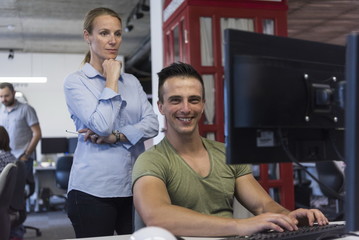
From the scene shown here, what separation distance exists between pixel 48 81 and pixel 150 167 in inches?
403

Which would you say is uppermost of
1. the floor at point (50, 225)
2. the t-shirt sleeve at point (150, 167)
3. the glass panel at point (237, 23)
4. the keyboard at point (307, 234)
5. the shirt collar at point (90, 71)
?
the glass panel at point (237, 23)

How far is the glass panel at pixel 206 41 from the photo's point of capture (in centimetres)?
394

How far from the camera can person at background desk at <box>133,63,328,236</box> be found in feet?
5.03

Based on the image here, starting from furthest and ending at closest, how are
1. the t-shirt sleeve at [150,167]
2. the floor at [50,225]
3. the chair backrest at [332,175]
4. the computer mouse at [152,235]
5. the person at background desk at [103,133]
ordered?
the floor at [50,225] → the chair backrest at [332,175] → the person at background desk at [103,133] → the t-shirt sleeve at [150,167] → the computer mouse at [152,235]

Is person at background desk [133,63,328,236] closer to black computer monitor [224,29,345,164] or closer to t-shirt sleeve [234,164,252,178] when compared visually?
t-shirt sleeve [234,164,252,178]

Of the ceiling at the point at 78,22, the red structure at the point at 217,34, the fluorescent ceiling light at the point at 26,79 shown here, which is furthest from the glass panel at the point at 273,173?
the fluorescent ceiling light at the point at 26,79

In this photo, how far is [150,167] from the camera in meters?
1.66

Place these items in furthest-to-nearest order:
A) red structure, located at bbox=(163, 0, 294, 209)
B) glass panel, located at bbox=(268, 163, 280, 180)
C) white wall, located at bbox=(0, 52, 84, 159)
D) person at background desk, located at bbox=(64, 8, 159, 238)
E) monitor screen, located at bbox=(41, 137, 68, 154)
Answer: white wall, located at bbox=(0, 52, 84, 159) < monitor screen, located at bbox=(41, 137, 68, 154) < glass panel, located at bbox=(268, 163, 280, 180) < red structure, located at bbox=(163, 0, 294, 209) < person at background desk, located at bbox=(64, 8, 159, 238)

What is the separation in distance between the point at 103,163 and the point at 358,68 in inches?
50.3

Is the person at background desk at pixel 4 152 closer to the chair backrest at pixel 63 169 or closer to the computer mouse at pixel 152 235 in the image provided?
the computer mouse at pixel 152 235

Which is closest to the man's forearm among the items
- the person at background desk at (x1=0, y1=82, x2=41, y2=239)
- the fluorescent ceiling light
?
the person at background desk at (x1=0, y1=82, x2=41, y2=239)

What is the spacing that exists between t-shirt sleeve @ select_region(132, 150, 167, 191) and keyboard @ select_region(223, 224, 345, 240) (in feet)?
1.15

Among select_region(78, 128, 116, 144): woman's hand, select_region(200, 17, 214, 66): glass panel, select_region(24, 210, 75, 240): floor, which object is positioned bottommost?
select_region(24, 210, 75, 240): floor

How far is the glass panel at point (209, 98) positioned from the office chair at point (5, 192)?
4.73ft
